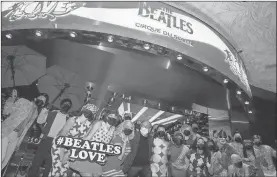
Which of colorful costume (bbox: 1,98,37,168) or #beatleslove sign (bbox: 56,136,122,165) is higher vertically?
colorful costume (bbox: 1,98,37,168)

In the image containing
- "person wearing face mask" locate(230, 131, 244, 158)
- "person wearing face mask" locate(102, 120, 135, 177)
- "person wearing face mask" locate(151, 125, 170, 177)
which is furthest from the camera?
"person wearing face mask" locate(230, 131, 244, 158)

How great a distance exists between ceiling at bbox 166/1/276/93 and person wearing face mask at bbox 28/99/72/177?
4.19 m

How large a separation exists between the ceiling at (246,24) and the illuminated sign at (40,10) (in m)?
2.70

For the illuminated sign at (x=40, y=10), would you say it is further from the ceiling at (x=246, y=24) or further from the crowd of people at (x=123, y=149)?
the ceiling at (x=246, y=24)

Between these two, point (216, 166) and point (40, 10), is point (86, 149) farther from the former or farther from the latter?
point (216, 166)

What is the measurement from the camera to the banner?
516 cm

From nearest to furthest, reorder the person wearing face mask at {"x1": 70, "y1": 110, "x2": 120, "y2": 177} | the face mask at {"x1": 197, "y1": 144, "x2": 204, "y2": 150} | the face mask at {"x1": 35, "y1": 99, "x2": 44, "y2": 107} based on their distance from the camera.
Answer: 1. the person wearing face mask at {"x1": 70, "y1": 110, "x2": 120, "y2": 177}
2. the face mask at {"x1": 35, "y1": 99, "x2": 44, "y2": 107}
3. the face mask at {"x1": 197, "y1": 144, "x2": 204, "y2": 150}

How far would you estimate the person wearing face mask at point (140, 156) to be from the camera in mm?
5598

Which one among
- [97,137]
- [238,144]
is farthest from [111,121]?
[238,144]

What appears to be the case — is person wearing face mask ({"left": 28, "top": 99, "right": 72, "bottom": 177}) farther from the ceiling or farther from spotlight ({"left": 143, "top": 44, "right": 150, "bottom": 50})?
the ceiling

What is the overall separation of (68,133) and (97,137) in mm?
671

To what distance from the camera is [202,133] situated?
8.00 meters

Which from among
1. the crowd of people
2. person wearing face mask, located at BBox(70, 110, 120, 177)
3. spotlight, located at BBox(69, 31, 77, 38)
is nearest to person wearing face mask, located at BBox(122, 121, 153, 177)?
the crowd of people

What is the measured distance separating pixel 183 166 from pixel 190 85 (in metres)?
2.89
